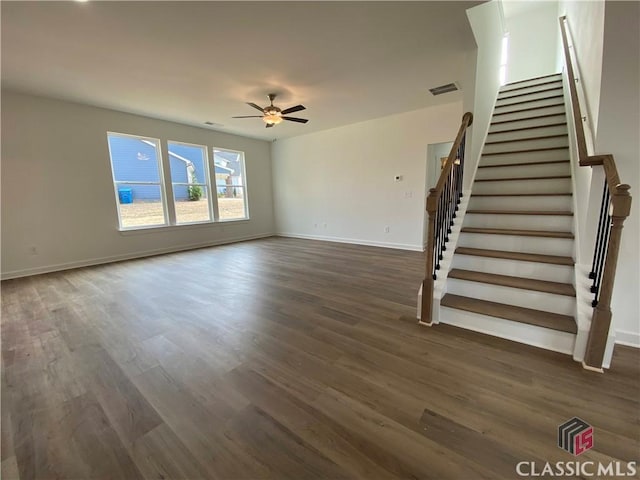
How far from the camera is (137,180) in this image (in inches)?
219

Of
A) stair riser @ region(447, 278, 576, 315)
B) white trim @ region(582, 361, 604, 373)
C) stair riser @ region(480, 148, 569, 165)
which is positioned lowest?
white trim @ region(582, 361, 604, 373)

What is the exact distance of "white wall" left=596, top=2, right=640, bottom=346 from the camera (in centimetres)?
191

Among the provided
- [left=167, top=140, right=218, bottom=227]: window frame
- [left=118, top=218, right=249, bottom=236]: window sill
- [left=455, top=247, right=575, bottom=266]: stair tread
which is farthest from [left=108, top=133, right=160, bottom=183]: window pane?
[left=455, top=247, right=575, bottom=266]: stair tread

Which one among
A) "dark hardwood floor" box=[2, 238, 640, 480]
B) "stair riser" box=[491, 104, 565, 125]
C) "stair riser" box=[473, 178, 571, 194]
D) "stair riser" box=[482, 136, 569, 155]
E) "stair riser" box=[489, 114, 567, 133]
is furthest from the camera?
"stair riser" box=[491, 104, 565, 125]

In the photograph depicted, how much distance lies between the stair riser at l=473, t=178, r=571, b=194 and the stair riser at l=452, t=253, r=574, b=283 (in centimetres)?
112

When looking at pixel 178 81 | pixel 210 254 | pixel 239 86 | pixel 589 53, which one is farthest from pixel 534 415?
pixel 210 254

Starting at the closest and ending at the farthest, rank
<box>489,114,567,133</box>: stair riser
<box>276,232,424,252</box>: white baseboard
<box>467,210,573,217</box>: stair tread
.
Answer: <box>467,210,573,217</box>: stair tread < <box>489,114,567,133</box>: stair riser < <box>276,232,424,252</box>: white baseboard

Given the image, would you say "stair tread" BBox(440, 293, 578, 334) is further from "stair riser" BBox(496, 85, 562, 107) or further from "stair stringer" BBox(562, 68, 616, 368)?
"stair riser" BBox(496, 85, 562, 107)

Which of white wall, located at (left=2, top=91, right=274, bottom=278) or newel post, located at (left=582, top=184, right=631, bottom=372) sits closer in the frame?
newel post, located at (left=582, top=184, right=631, bottom=372)

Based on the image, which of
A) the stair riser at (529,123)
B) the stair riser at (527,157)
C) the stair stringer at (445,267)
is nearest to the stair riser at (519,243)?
the stair stringer at (445,267)

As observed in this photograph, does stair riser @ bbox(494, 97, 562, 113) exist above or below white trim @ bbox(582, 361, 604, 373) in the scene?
above

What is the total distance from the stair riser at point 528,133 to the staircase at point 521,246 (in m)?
0.01

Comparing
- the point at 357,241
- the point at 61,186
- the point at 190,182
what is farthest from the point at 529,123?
the point at 61,186

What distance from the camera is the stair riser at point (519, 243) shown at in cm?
253
